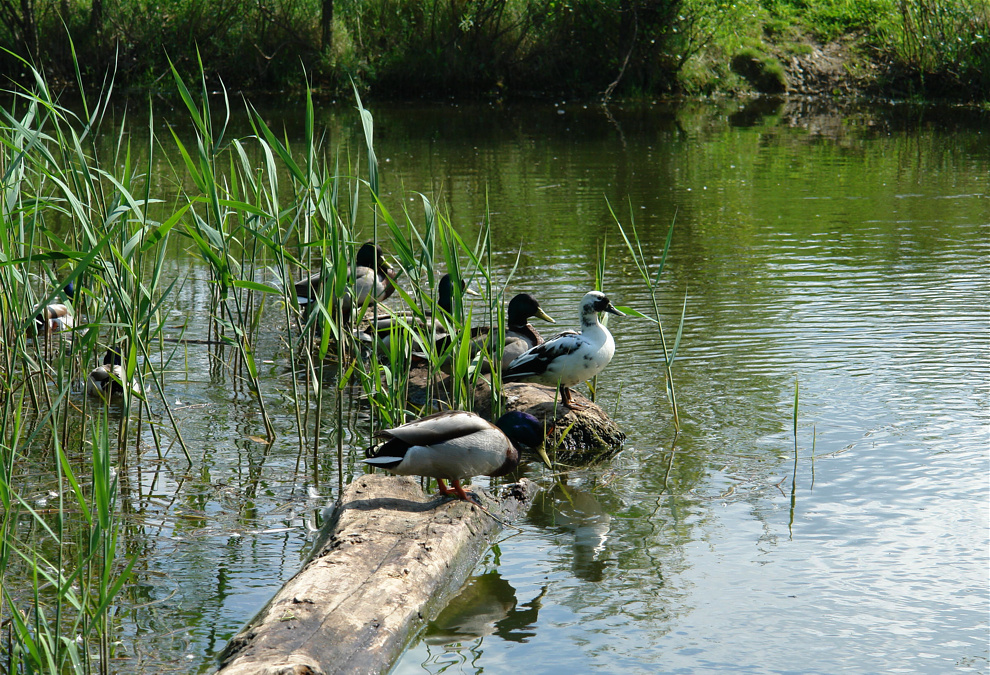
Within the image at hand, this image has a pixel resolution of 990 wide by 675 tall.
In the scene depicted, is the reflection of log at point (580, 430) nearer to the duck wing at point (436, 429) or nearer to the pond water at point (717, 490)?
the pond water at point (717, 490)

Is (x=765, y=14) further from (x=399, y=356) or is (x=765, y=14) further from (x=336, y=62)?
(x=399, y=356)

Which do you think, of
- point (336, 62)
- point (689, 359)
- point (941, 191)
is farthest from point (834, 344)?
point (336, 62)

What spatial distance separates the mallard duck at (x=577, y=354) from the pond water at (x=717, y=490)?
0.42m

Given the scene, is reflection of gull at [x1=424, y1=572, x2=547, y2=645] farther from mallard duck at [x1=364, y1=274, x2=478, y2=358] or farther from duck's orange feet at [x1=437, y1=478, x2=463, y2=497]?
mallard duck at [x1=364, y1=274, x2=478, y2=358]

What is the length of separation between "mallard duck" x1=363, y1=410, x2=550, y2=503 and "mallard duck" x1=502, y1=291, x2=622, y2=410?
4.00 feet

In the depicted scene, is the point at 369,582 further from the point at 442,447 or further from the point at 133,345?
the point at 133,345

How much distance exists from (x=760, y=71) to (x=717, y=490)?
21.6 metres

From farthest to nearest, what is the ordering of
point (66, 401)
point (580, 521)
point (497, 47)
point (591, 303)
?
A: point (497, 47) → point (591, 303) → point (66, 401) → point (580, 521)

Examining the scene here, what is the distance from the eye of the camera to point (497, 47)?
80.8 ft

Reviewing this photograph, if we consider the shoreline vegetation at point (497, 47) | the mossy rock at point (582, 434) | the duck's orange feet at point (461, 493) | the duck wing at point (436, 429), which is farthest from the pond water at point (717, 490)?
the shoreline vegetation at point (497, 47)

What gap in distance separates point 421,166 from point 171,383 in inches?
362

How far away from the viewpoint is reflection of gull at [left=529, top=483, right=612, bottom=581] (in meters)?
4.34

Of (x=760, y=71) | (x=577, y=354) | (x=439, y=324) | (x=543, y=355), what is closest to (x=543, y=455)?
(x=577, y=354)

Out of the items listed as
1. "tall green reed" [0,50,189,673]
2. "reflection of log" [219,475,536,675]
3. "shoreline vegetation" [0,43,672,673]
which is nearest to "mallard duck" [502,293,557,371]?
"shoreline vegetation" [0,43,672,673]
